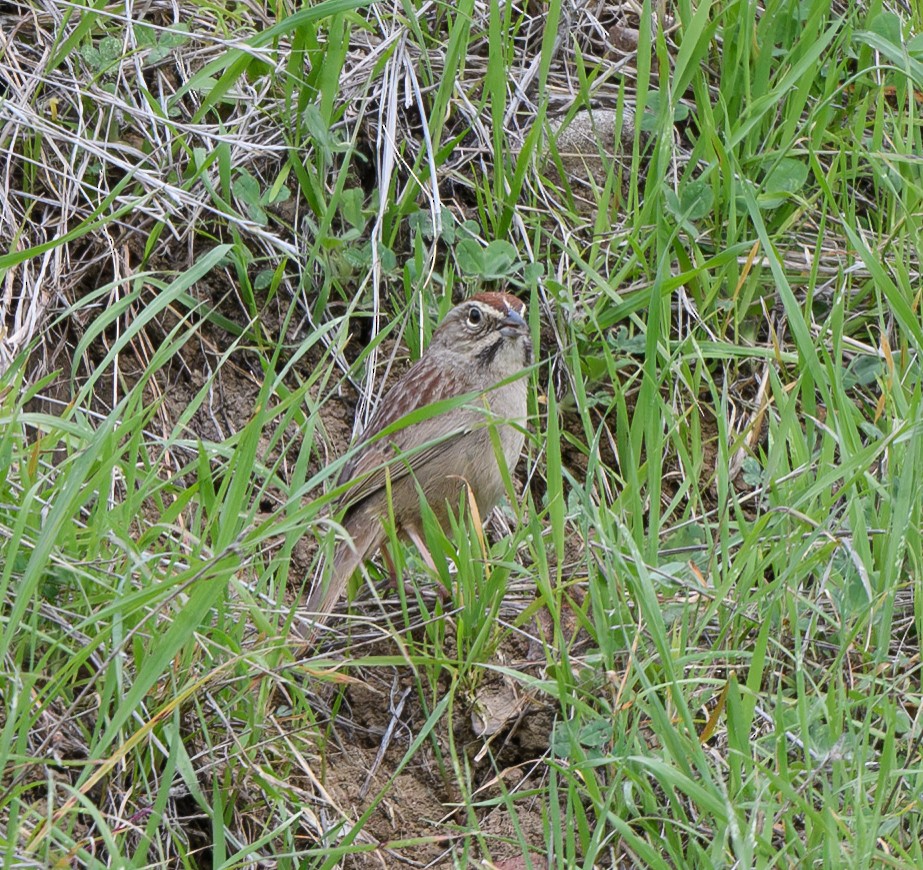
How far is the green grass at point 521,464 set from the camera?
380 cm

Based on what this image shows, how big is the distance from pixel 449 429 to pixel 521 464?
0.39 metres

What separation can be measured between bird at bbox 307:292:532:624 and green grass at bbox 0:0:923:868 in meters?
0.16

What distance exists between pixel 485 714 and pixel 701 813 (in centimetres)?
87

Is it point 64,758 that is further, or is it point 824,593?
point 824,593

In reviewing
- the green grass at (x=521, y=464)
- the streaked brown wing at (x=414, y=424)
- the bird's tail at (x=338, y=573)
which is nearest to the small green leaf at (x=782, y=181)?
the green grass at (x=521, y=464)

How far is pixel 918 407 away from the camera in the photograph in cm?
463

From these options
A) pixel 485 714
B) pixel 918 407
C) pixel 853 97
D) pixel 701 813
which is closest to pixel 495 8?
pixel 853 97

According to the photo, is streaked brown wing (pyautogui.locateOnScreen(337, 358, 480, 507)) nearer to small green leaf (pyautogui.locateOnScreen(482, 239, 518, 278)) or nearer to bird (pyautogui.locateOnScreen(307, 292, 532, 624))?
bird (pyautogui.locateOnScreen(307, 292, 532, 624))

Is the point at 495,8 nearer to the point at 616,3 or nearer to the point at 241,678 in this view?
the point at 616,3

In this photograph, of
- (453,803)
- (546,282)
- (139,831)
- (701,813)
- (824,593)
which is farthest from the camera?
(546,282)

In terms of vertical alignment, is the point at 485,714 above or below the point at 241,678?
below

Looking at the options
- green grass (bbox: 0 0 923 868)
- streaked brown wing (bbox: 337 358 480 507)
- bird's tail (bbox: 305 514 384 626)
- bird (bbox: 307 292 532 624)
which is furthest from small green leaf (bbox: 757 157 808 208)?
bird's tail (bbox: 305 514 384 626)

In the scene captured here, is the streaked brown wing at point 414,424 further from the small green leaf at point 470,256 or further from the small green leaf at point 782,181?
the small green leaf at point 782,181

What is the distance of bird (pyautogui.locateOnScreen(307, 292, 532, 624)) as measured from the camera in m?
5.17
